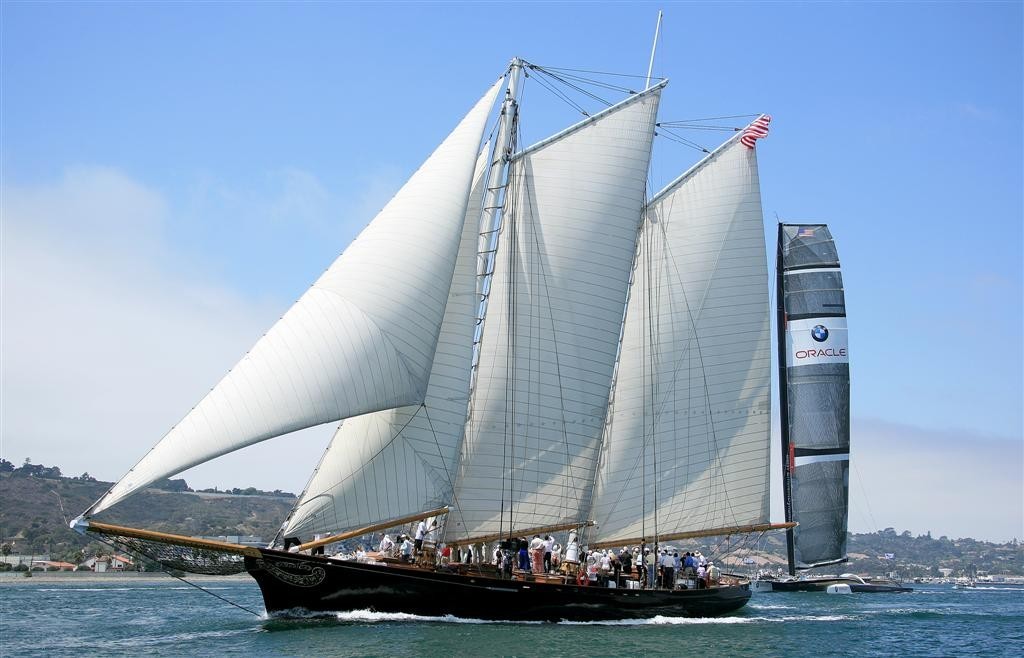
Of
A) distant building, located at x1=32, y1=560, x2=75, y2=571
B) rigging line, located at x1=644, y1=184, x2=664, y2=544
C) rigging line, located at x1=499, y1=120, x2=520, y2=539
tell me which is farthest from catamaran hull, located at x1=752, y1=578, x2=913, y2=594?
distant building, located at x1=32, y1=560, x2=75, y2=571

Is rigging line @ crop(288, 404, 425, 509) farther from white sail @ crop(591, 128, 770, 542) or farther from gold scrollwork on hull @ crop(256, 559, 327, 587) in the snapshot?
white sail @ crop(591, 128, 770, 542)

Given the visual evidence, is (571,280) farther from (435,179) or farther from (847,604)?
(847,604)

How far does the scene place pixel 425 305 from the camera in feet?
106

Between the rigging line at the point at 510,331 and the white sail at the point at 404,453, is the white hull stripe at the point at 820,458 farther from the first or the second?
the white sail at the point at 404,453

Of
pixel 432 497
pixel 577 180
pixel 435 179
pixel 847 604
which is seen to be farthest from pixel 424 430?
pixel 847 604

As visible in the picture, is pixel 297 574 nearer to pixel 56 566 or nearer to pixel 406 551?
pixel 406 551

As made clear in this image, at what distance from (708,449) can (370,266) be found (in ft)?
59.2

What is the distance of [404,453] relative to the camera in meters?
33.4

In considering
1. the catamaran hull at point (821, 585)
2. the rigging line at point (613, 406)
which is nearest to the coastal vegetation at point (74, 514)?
the catamaran hull at point (821, 585)

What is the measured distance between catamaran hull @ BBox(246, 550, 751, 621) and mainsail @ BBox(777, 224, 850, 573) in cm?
2720

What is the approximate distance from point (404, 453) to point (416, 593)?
4293 mm

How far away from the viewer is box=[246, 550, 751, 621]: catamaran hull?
31734 mm

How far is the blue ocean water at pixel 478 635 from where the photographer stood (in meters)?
28.2

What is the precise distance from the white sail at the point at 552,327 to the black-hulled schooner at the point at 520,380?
0.08 m
